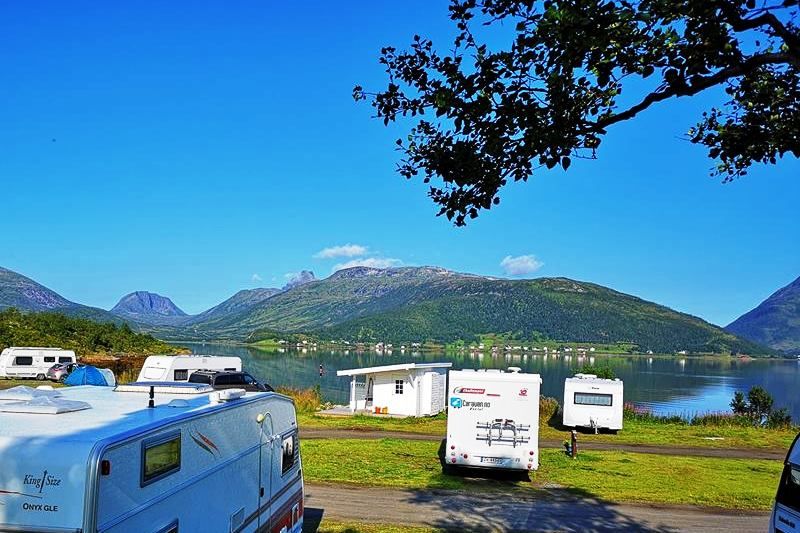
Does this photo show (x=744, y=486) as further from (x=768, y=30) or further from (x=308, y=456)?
(x=768, y=30)

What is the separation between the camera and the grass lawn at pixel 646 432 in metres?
25.6

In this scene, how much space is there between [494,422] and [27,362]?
3791 centimetres

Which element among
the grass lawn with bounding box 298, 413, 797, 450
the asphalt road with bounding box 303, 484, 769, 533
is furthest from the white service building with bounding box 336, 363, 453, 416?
the asphalt road with bounding box 303, 484, 769, 533

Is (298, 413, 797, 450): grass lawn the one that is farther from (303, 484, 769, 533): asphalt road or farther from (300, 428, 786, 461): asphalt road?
(303, 484, 769, 533): asphalt road

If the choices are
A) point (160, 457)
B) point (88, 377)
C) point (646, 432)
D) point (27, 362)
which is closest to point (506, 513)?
point (160, 457)

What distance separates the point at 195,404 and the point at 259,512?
1.69 meters

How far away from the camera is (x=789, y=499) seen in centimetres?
795

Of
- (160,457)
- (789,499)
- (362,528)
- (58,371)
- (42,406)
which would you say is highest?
(42,406)

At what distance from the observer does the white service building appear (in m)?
33.2

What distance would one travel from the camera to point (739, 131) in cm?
810

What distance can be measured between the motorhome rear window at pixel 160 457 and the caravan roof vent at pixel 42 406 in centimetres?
78

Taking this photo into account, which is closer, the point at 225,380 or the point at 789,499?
the point at 789,499

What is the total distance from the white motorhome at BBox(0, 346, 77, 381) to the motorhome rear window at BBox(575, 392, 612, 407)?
1299 inches

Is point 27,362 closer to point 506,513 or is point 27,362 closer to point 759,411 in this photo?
point 506,513
